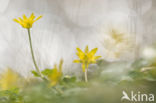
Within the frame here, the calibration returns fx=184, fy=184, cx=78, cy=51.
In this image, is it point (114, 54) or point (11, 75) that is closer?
point (11, 75)

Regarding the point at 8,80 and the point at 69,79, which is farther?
the point at 8,80

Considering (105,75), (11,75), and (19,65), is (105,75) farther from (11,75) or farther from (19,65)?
(19,65)

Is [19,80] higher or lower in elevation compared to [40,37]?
lower

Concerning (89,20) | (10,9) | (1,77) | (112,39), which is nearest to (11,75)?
(1,77)

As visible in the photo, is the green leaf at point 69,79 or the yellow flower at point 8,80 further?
the yellow flower at point 8,80

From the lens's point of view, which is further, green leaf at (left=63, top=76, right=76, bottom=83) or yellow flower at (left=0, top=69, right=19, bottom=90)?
yellow flower at (left=0, top=69, right=19, bottom=90)

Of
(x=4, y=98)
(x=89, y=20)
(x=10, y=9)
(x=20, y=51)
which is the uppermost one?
(x=10, y=9)

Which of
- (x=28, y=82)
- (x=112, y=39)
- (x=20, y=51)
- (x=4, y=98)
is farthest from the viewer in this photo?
(x=20, y=51)

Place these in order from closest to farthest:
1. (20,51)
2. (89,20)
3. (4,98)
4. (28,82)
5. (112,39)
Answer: (4,98), (28,82), (112,39), (20,51), (89,20)
